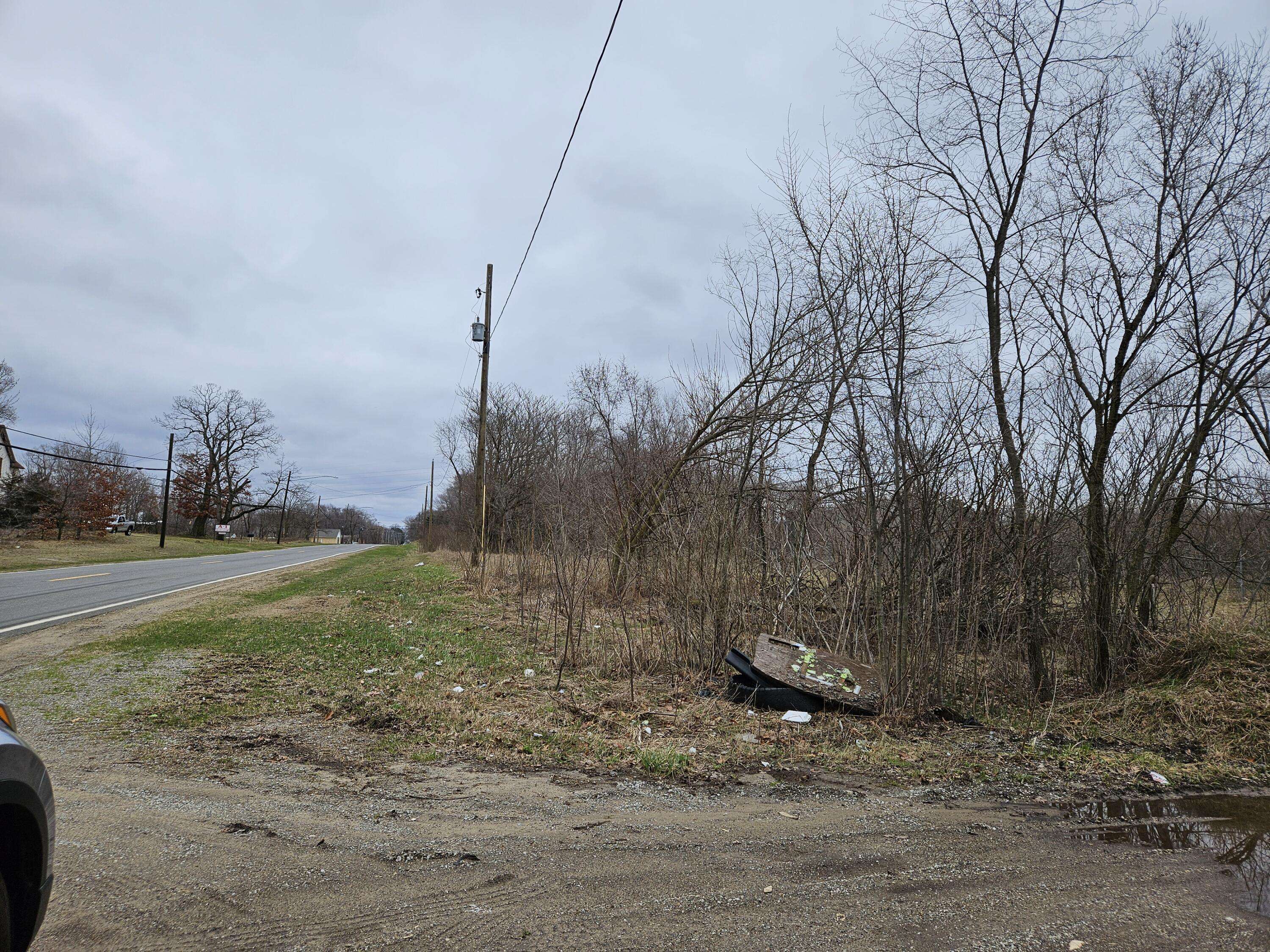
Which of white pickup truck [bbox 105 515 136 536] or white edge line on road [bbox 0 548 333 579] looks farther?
white pickup truck [bbox 105 515 136 536]

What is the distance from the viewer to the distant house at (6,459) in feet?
165

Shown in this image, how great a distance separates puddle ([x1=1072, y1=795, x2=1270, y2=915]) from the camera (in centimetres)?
362

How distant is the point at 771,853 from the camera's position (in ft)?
11.6

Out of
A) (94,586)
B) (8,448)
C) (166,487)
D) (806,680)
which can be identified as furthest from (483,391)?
(8,448)

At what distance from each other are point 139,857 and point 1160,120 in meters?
11.1

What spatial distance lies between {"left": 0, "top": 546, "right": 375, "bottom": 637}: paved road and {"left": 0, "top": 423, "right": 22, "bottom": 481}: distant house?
106 feet

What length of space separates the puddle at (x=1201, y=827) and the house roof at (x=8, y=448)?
193 feet

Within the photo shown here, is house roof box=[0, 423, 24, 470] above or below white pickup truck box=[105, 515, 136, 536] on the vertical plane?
above

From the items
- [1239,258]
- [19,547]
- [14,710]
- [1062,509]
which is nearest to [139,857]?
[14,710]

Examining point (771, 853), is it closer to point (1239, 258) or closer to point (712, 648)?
point (712, 648)

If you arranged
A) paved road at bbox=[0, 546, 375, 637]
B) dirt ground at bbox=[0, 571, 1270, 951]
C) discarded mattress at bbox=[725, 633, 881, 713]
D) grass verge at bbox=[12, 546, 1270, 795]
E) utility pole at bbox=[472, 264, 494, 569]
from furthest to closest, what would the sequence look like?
utility pole at bbox=[472, 264, 494, 569] → paved road at bbox=[0, 546, 375, 637] → discarded mattress at bbox=[725, 633, 881, 713] → grass verge at bbox=[12, 546, 1270, 795] → dirt ground at bbox=[0, 571, 1270, 951]

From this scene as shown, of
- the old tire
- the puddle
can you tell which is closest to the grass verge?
the puddle

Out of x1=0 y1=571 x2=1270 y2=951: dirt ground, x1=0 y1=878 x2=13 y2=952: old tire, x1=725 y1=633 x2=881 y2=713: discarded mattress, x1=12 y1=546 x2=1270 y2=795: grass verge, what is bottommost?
x1=12 y1=546 x2=1270 y2=795: grass verge

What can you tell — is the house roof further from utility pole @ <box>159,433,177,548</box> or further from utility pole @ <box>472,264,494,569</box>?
utility pole @ <box>472,264,494,569</box>
